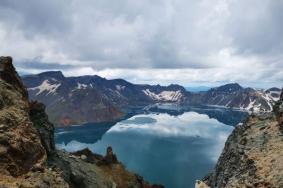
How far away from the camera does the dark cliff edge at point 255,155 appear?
34656 mm

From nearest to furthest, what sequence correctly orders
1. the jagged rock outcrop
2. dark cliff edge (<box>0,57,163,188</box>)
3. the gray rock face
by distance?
Answer: dark cliff edge (<box>0,57,163,188</box>), the jagged rock outcrop, the gray rock face

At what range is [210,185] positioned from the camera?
50.6 meters

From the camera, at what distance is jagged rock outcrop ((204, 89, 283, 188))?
3462 centimetres

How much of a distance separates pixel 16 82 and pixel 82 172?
751 inches

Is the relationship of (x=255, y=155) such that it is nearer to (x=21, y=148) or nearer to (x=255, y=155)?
(x=255, y=155)

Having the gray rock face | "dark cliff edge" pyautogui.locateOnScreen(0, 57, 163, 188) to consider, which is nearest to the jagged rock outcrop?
"dark cliff edge" pyautogui.locateOnScreen(0, 57, 163, 188)

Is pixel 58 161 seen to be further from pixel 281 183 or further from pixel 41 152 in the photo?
pixel 281 183

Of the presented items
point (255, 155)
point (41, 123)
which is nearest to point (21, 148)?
point (41, 123)

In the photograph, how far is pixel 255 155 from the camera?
39.1 meters

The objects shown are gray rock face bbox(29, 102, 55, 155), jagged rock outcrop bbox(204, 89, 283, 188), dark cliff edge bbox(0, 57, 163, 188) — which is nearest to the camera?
dark cliff edge bbox(0, 57, 163, 188)

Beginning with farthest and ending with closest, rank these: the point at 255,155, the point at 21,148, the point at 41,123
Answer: the point at 41,123
the point at 255,155
the point at 21,148

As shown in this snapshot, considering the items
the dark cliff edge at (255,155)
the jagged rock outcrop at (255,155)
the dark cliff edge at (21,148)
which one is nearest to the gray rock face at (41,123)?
the dark cliff edge at (21,148)

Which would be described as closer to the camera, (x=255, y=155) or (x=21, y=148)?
(x=21, y=148)

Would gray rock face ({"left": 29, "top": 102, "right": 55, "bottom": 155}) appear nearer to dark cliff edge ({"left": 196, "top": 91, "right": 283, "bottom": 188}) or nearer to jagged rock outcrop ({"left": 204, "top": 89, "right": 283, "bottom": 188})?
dark cliff edge ({"left": 196, "top": 91, "right": 283, "bottom": 188})
